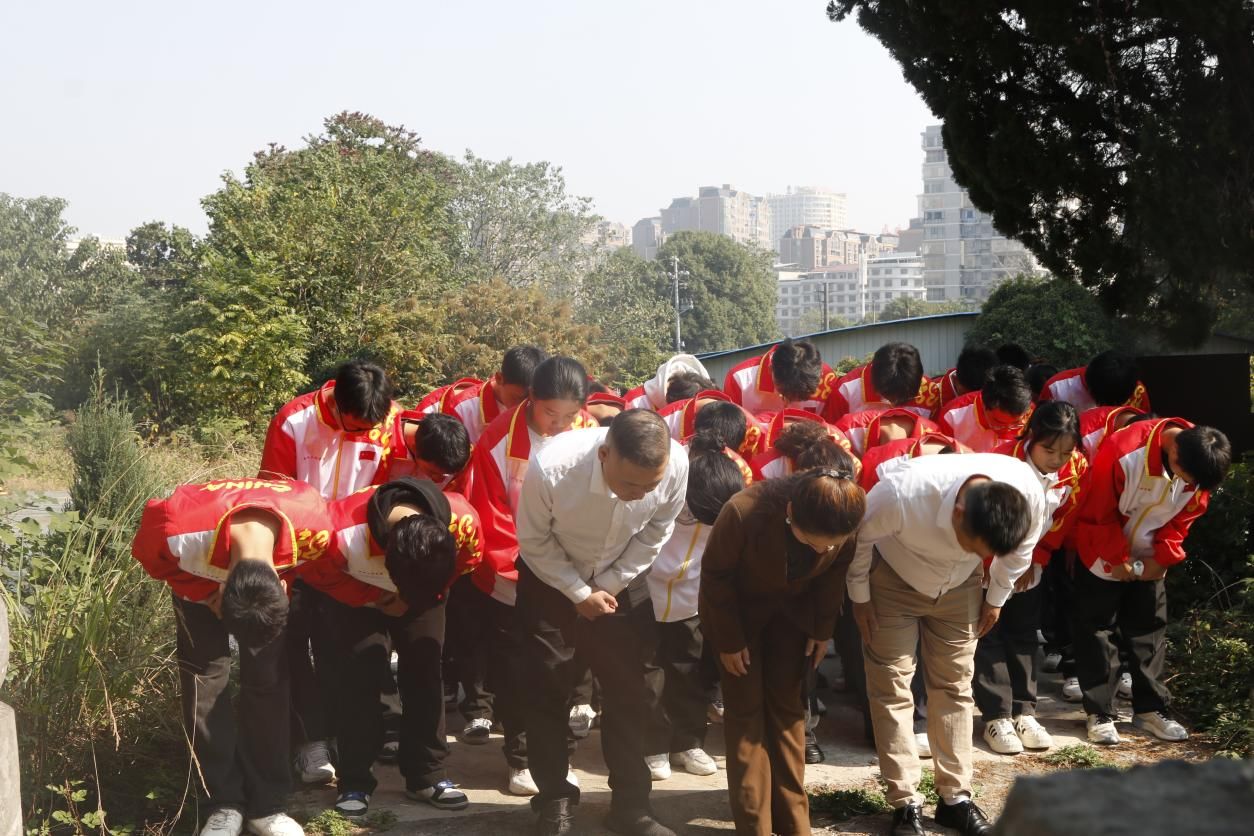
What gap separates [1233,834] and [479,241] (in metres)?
38.5

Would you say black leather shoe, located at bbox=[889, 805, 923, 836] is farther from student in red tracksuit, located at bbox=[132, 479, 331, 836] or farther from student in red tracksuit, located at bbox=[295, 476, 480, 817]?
student in red tracksuit, located at bbox=[132, 479, 331, 836]

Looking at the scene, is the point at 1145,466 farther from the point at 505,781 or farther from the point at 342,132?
the point at 342,132

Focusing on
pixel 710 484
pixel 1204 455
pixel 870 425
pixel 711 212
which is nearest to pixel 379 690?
pixel 710 484

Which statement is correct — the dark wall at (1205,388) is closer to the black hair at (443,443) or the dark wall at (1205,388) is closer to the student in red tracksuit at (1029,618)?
the student in red tracksuit at (1029,618)

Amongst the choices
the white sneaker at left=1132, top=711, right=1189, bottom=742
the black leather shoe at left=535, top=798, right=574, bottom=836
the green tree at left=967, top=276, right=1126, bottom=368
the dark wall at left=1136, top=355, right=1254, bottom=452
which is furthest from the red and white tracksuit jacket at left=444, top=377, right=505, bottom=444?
the green tree at left=967, top=276, right=1126, bottom=368

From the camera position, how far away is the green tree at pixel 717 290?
60812mm

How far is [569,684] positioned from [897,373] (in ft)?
9.10

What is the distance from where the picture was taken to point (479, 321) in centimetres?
1883

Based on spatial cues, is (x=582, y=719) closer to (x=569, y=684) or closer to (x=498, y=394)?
(x=569, y=684)

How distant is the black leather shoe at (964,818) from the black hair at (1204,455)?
1739 millimetres

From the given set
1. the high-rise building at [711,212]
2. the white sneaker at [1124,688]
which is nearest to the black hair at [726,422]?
the white sneaker at [1124,688]

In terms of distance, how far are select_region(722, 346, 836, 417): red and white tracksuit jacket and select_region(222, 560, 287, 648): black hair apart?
3.31 m

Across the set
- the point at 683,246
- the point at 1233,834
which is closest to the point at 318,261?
the point at 1233,834

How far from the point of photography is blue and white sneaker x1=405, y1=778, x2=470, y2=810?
14.7 feet
